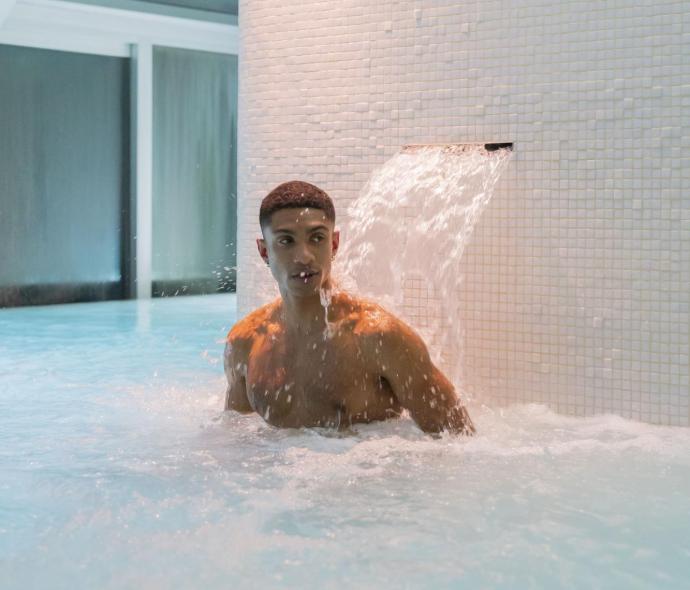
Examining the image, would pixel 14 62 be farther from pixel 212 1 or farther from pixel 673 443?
pixel 673 443

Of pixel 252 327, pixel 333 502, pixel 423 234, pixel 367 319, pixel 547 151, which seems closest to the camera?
pixel 333 502

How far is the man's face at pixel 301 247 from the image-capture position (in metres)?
3.18

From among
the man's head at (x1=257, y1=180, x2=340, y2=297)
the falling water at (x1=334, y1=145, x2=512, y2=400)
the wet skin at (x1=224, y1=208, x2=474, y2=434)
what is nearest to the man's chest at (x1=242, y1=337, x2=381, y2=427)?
Result: the wet skin at (x1=224, y1=208, x2=474, y2=434)

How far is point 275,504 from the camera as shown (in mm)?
2762

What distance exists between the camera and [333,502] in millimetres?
2783

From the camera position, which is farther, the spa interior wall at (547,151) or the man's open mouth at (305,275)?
the spa interior wall at (547,151)

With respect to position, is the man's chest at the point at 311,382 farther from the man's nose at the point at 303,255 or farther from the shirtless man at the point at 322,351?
the man's nose at the point at 303,255

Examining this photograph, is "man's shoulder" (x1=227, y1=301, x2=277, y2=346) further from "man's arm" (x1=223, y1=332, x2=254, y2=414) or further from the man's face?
the man's face


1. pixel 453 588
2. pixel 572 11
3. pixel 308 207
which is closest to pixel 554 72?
pixel 572 11

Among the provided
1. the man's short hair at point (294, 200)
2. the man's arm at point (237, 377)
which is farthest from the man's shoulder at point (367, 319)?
the man's arm at point (237, 377)

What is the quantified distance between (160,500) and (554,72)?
7.45 feet

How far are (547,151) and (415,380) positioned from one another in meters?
1.36

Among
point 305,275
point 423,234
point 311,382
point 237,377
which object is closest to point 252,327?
point 237,377

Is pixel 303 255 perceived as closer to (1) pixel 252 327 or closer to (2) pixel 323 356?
(2) pixel 323 356
